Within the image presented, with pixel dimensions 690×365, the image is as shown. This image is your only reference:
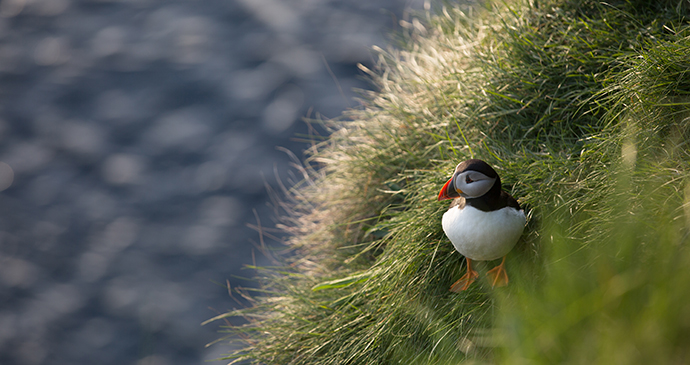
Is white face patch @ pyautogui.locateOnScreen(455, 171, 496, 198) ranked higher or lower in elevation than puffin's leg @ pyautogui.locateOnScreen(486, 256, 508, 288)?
higher

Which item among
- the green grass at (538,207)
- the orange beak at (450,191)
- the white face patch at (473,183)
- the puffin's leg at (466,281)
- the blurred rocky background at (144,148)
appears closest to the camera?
the green grass at (538,207)

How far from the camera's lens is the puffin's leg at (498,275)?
83.7 inches

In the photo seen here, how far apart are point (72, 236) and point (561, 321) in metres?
7.92

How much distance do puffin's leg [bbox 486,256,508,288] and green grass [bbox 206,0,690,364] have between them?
4 centimetres

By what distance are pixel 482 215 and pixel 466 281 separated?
457 mm

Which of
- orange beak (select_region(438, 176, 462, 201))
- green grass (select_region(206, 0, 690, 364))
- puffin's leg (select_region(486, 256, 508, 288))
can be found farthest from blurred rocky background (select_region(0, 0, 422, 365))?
puffin's leg (select_region(486, 256, 508, 288))

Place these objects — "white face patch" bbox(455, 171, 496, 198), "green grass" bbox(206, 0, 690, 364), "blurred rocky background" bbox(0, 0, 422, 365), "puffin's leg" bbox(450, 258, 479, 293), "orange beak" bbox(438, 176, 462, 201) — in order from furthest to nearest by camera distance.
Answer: "blurred rocky background" bbox(0, 0, 422, 365)
"puffin's leg" bbox(450, 258, 479, 293)
"orange beak" bbox(438, 176, 462, 201)
"white face patch" bbox(455, 171, 496, 198)
"green grass" bbox(206, 0, 690, 364)

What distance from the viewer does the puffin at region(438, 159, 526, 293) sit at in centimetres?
192

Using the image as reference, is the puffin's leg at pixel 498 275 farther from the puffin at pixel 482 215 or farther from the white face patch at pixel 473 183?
the white face patch at pixel 473 183

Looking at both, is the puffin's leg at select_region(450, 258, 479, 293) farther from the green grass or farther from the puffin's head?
the puffin's head

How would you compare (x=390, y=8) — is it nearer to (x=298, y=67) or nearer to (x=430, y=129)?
(x=298, y=67)

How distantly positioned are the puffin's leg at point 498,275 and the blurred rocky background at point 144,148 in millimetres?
4697

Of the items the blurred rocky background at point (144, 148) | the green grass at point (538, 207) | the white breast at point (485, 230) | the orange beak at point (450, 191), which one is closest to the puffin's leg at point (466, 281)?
the green grass at point (538, 207)

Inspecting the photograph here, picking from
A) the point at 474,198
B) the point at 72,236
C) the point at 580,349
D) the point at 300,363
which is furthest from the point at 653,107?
the point at 72,236
